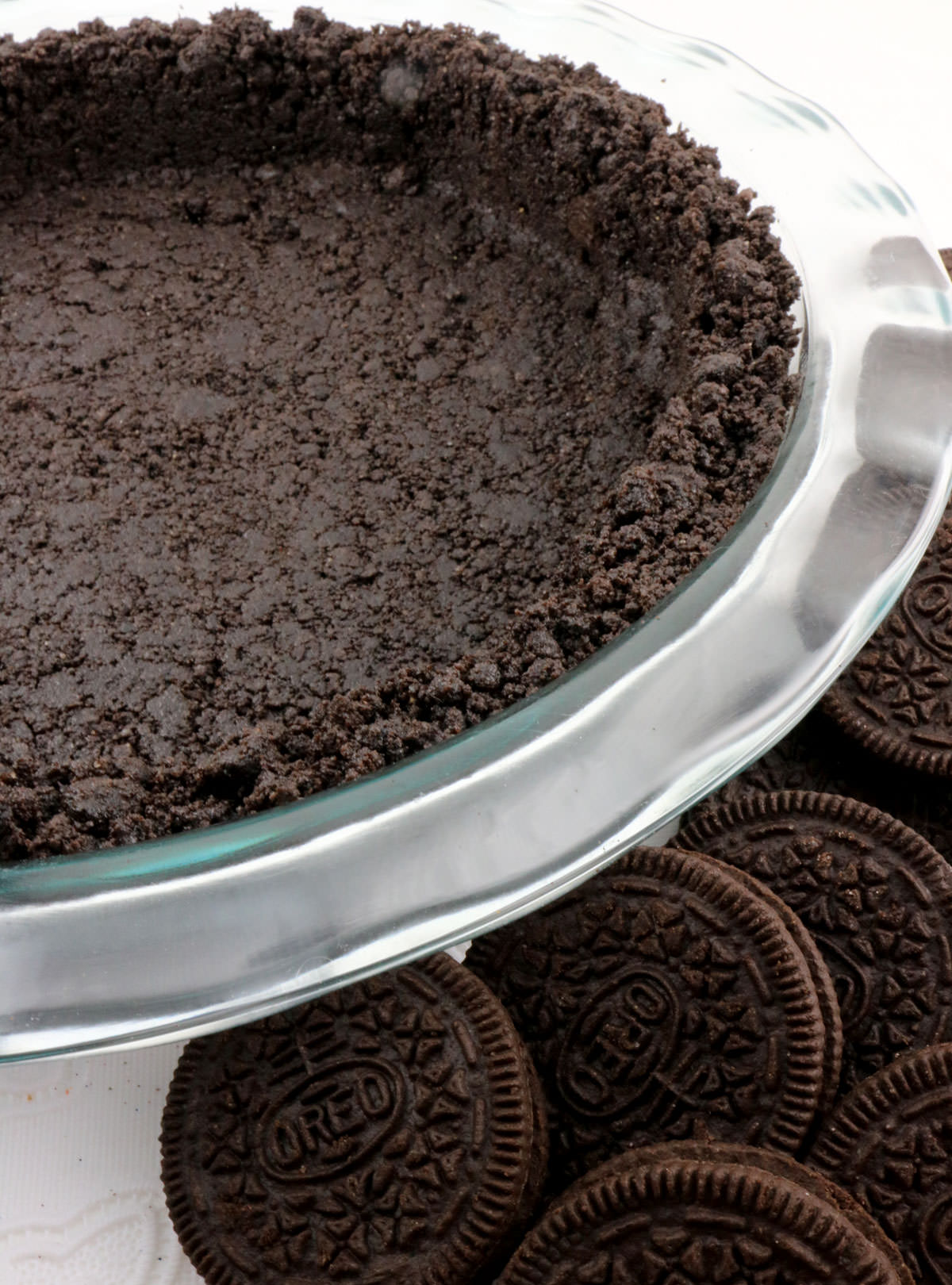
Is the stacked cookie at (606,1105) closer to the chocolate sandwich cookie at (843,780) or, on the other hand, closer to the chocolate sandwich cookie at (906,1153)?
the chocolate sandwich cookie at (906,1153)

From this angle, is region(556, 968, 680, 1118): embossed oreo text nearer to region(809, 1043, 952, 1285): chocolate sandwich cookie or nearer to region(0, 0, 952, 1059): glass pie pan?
region(809, 1043, 952, 1285): chocolate sandwich cookie

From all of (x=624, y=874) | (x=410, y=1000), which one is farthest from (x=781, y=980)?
(x=410, y=1000)

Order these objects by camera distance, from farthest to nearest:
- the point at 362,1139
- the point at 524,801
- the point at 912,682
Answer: the point at 912,682 → the point at 362,1139 → the point at 524,801

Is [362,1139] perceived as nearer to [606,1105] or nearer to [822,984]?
[606,1105]

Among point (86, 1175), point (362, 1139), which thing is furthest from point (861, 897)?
point (86, 1175)

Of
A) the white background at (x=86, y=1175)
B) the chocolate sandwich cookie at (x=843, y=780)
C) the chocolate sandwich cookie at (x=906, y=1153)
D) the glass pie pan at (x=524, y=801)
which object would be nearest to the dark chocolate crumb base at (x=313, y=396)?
the glass pie pan at (x=524, y=801)

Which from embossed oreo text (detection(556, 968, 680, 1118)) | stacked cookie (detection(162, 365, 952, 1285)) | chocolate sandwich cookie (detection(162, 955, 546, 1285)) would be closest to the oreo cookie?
stacked cookie (detection(162, 365, 952, 1285))
